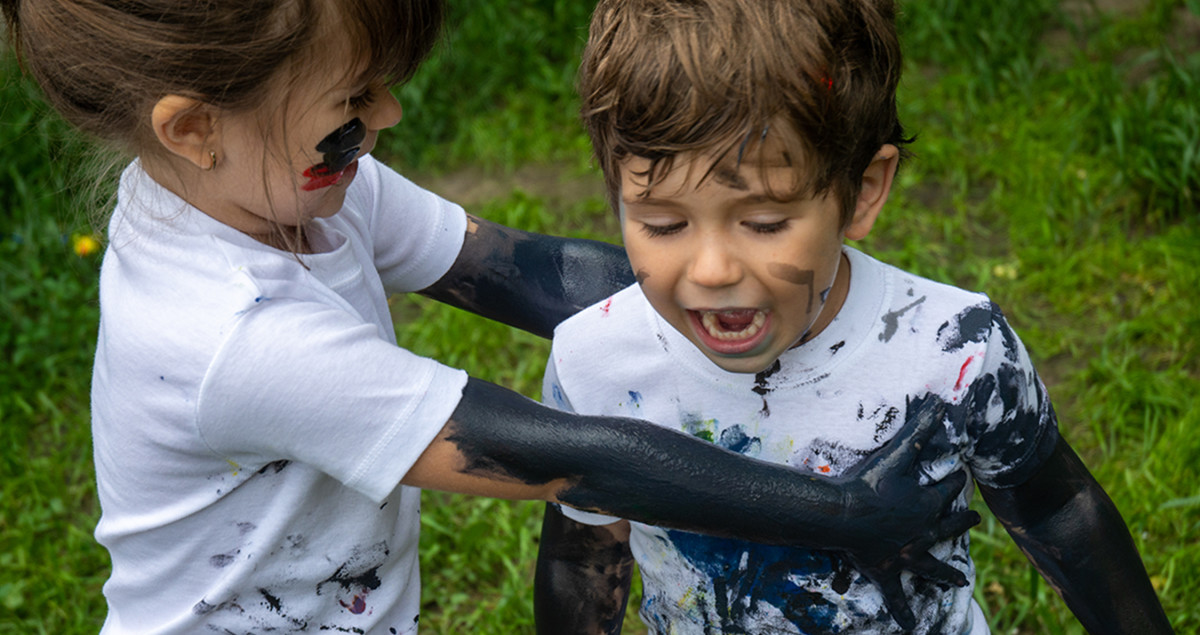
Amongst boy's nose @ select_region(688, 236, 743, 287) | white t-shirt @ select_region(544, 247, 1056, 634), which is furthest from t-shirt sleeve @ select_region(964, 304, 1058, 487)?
boy's nose @ select_region(688, 236, 743, 287)

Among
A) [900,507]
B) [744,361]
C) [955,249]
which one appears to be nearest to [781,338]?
[744,361]

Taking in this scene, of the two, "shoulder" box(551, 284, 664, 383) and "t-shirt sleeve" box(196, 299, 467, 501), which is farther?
Answer: "shoulder" box(551, 284, 664, 383)

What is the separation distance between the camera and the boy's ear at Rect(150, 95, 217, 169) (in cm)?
153

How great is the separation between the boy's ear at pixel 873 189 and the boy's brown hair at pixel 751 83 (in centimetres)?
5

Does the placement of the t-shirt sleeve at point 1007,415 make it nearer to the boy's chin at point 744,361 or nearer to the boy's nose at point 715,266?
the boy's chin at point 744,361

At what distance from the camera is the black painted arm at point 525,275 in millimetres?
2039

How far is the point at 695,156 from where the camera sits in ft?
4.64

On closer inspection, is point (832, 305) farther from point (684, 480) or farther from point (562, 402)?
point (562, 402)

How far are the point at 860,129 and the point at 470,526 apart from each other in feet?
6.33

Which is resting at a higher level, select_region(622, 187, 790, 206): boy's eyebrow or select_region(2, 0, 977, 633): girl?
select_region(622, 187, 790, 206): boy's eyebrow

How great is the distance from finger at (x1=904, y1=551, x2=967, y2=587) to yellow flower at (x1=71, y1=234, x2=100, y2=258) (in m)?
3.30

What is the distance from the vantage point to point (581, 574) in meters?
1.97

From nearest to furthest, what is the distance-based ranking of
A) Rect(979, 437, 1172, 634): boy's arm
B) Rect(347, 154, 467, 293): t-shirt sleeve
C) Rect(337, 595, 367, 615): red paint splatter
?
Rect(979, 437, 1172, 634): boy's arm < Rect(337, 595, 367, 615): red paint splatter < Rect(347, 154, 467, 293): t-shirt sleeve

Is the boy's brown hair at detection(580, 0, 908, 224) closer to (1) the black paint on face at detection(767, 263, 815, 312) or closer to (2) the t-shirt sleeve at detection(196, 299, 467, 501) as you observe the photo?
(1) the black paint on face at detection(767, 263, 815, 312)
